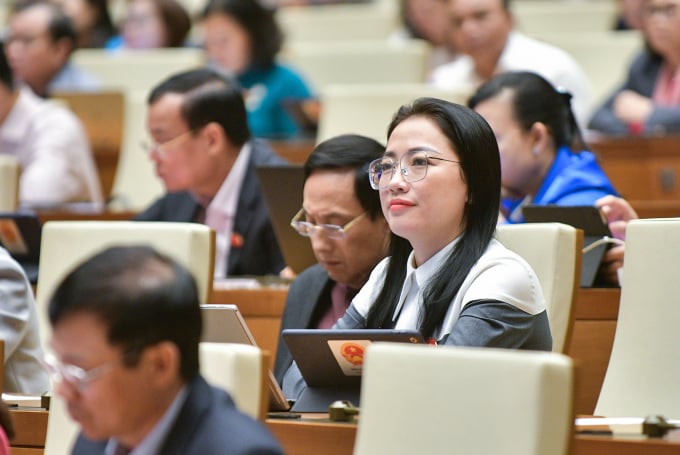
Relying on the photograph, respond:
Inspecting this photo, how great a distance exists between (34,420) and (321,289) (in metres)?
0.69

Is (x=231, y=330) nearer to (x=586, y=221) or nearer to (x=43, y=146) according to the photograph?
(x=586, y=221)

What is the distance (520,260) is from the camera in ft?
7.29

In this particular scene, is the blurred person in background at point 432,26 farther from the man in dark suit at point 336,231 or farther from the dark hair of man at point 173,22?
the man in dark suit at point 336,231

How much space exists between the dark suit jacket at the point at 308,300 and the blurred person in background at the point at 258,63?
2.54 metres

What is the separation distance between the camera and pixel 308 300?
2.79m

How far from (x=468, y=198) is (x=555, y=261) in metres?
0.30

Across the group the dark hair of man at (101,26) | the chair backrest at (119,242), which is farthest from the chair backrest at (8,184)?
the dark hair of man at (101,26)

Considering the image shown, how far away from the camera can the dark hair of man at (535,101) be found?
321 centimetres

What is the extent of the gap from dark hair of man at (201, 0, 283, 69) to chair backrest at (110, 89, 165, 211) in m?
0.56

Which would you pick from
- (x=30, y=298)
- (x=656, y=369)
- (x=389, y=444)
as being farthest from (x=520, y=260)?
(x=30, y=298)

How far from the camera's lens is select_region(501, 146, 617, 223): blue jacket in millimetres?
3176

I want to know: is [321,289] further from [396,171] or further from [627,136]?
[627,136]

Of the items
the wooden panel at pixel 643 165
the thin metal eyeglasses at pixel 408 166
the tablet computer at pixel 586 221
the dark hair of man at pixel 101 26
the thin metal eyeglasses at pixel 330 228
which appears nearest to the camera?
the thin metal eyeglasses at pixel 408 166

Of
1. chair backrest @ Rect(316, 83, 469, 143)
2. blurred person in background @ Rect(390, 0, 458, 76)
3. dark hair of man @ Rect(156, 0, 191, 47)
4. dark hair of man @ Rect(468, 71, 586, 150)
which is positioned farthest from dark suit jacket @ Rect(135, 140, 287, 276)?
dark hair of man @ Rect(156, 0, 191, 47)
